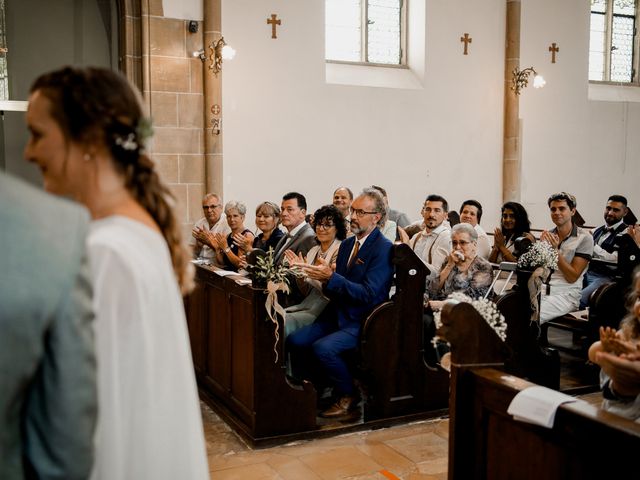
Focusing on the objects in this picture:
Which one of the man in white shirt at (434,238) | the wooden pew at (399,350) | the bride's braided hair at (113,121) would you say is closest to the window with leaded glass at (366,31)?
the man in white shirt at (434,238)

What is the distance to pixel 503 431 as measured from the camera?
2.65m

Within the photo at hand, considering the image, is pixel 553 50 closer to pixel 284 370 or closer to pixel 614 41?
pixel 614 41

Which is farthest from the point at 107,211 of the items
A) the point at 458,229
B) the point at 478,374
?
the point at 458,229

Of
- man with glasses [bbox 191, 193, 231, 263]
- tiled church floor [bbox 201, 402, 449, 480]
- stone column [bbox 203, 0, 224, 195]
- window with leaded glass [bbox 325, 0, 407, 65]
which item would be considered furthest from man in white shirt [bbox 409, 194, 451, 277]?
window with leaded glass [bbox 325, 0, 407, 65]

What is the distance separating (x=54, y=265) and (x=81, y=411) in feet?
0.87

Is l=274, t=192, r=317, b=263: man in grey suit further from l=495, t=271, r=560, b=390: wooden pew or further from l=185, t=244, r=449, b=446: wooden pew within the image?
l=495, t=271, r=560, b=390: wooden pew

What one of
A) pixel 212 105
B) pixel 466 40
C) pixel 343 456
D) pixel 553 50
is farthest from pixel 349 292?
pixel 553 50

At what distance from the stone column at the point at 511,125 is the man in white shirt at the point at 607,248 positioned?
244 cm

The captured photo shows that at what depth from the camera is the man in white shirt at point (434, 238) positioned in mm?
6004

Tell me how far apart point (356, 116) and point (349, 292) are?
5.77 m

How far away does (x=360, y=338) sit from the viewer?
4758 mm

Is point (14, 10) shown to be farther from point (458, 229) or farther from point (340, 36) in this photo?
point (458, 229)

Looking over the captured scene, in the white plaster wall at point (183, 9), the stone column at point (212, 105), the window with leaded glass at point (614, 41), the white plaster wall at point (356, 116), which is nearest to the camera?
the white plaster wall at point (183, 9)

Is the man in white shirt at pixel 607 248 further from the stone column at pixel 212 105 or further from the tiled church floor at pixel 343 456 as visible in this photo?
the stone column at pixel 212 105
